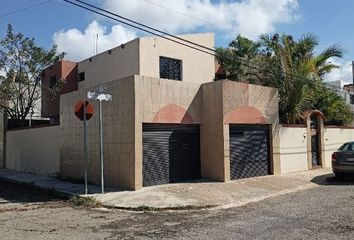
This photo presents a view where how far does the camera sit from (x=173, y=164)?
14.9 m

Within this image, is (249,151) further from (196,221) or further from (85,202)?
(196,221)

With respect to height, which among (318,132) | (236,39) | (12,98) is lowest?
(318,132)

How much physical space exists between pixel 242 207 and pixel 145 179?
12.7 feet

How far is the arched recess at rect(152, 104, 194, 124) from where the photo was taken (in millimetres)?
14383

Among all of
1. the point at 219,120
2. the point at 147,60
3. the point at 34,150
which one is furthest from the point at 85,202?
the point at 147,60

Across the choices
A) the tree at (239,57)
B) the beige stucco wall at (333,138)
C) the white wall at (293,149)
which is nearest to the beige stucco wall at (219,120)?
the white wall at (293,149)

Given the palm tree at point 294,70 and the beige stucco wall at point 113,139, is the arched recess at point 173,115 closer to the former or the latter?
the beige stucco wall at point 113,139

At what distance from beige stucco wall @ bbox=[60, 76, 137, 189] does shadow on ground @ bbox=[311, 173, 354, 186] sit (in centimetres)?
710

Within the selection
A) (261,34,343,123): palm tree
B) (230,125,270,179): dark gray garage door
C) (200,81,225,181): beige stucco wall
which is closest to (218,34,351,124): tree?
(261,34,343,123): palm tree

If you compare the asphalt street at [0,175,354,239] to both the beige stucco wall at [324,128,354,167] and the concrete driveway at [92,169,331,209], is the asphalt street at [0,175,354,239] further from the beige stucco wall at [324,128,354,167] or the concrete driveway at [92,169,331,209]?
the beige stucco wall at [324,128,354,167]

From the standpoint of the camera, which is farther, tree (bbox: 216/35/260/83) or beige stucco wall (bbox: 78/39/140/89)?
tree (bbox: 216/35/260/83)

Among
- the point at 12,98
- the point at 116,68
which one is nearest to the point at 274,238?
the point at 116,68

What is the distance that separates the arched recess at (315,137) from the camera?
19625mm

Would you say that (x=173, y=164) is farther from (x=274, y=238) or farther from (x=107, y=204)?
(x=274, y=238)
